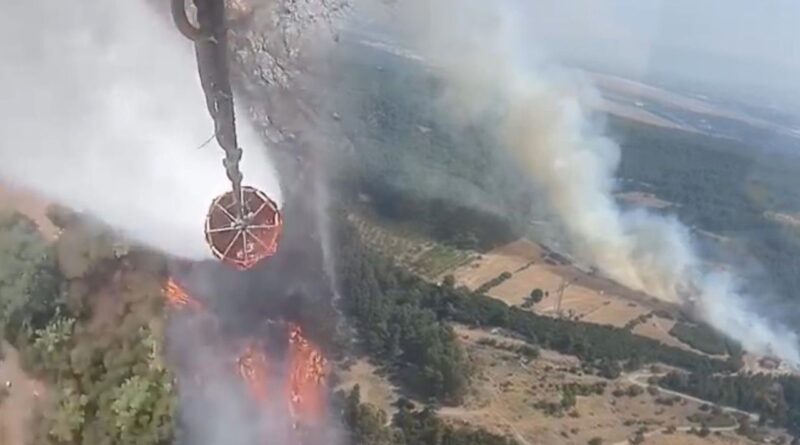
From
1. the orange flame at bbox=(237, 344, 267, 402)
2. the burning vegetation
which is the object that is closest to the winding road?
the burning vegetation

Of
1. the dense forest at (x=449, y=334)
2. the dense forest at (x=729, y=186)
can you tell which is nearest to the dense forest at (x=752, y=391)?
the dense forest at (x=449, y=334)

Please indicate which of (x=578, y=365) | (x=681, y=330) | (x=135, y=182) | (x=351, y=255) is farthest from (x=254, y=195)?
(x=681, y=330)

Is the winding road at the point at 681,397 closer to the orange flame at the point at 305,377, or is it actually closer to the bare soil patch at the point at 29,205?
the orange flame at the point at 305,377

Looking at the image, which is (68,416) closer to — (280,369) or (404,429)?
(280,369)

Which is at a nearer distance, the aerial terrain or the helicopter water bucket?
the helicopter water bucket

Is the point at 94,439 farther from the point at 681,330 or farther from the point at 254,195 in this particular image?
the point at 681,330

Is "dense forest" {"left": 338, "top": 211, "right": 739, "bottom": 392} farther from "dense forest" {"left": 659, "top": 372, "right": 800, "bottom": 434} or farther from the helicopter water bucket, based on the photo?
the helicopter water bucket
